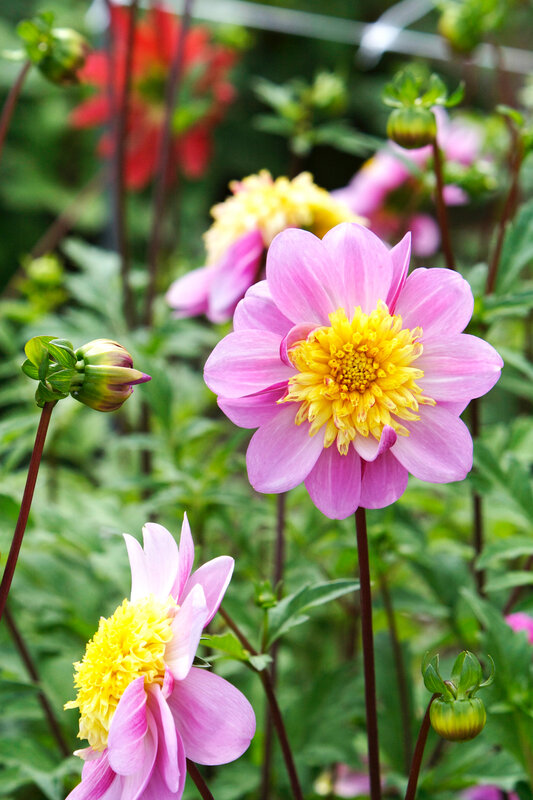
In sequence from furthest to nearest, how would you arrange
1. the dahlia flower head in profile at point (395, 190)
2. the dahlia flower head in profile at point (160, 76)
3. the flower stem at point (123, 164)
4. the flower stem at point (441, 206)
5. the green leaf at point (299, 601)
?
the dahlia flower head in profile at point (160, 76)
the dahlia flower head in profile at point (395, 190)
the flower stem at point (123, 164)
the flower stem at point (441, 206)
the green leaf at point (299, 601)

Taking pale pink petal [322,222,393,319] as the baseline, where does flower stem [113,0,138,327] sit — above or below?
above

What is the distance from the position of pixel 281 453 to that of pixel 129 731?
131 mm

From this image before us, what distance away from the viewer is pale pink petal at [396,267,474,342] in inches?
14.4

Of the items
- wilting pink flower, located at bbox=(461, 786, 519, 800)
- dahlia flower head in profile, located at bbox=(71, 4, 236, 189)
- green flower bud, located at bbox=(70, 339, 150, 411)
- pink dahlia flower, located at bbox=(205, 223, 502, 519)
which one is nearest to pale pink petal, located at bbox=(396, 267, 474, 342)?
pink dahlia flower, located at bbox=(205, 223, 502, 519)

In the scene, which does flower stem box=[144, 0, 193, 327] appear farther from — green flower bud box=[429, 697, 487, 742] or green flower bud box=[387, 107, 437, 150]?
green flower bud box=[429, 697, 487, 742]

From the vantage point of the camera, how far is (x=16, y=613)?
2.53 ft

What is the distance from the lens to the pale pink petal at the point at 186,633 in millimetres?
309

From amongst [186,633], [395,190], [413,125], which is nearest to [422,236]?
[395,190]

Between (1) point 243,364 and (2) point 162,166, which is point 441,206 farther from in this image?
(2) point 162,166

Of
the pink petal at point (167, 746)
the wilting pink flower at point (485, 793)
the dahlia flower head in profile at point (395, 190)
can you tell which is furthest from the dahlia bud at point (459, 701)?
the dahlia flower head in profile at point (395, 190)

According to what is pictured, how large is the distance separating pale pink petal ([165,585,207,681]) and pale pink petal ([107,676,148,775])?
16mm

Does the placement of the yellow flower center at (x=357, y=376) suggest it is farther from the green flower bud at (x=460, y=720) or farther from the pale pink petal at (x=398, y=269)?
the green flower bud at (x=460, y=720)

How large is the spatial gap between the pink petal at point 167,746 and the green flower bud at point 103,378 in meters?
0.12

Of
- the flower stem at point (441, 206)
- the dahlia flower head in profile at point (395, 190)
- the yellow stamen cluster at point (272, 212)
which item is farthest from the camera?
the dahlia flower head in profile at point (395, 190)
